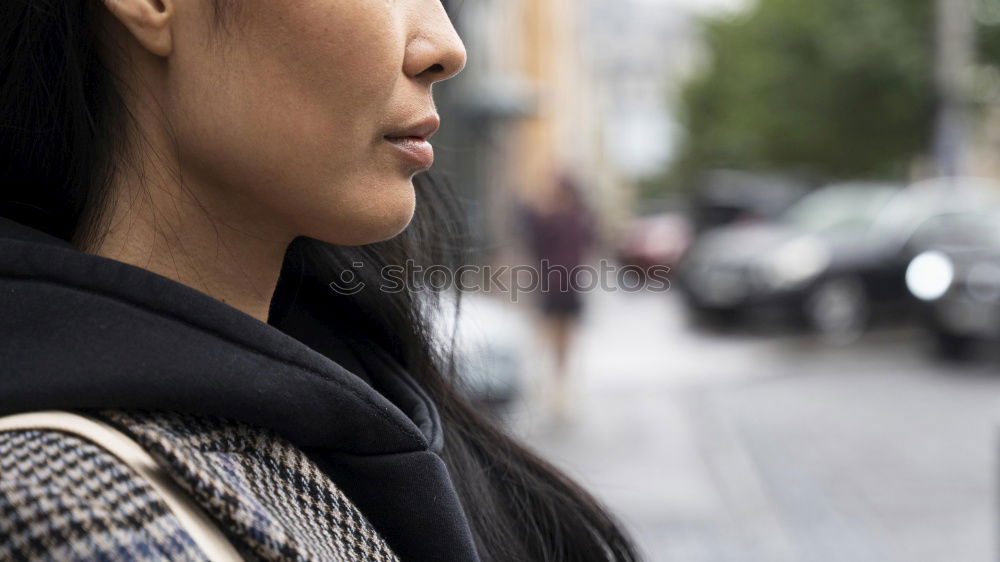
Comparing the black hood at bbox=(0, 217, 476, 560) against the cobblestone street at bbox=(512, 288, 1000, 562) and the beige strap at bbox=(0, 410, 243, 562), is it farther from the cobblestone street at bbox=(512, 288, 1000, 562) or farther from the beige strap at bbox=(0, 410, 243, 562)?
the cobblestone street at bbox=(512, 288, 1000, 562)

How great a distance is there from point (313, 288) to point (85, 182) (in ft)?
1.17

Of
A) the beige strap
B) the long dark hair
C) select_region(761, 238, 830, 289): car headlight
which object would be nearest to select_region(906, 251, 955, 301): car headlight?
select_region(761, 238, 830, 289): car headlight

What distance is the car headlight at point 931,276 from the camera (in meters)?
9.82

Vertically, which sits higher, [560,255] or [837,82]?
[837,82]

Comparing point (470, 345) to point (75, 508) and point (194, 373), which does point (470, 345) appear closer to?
point (194, 373)

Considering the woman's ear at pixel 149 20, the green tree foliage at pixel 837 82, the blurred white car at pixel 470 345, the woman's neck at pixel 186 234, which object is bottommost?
the blurred white car at pixel 470 345

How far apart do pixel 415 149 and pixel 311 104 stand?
0.41 feet

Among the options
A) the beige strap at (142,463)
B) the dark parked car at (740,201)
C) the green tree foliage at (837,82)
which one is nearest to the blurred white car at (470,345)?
the beige strap at (142,463)

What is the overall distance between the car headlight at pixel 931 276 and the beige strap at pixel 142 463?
32.7 ft

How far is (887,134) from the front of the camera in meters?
22.9

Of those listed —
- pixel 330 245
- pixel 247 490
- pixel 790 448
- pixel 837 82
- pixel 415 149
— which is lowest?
pixel 790 448

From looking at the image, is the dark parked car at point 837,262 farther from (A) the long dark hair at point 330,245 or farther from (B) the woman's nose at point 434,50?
(B) the woman's nose at point 434,50

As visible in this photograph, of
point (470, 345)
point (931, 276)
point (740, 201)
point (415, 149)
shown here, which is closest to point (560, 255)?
point (931, 276)

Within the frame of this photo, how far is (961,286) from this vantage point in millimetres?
9484
